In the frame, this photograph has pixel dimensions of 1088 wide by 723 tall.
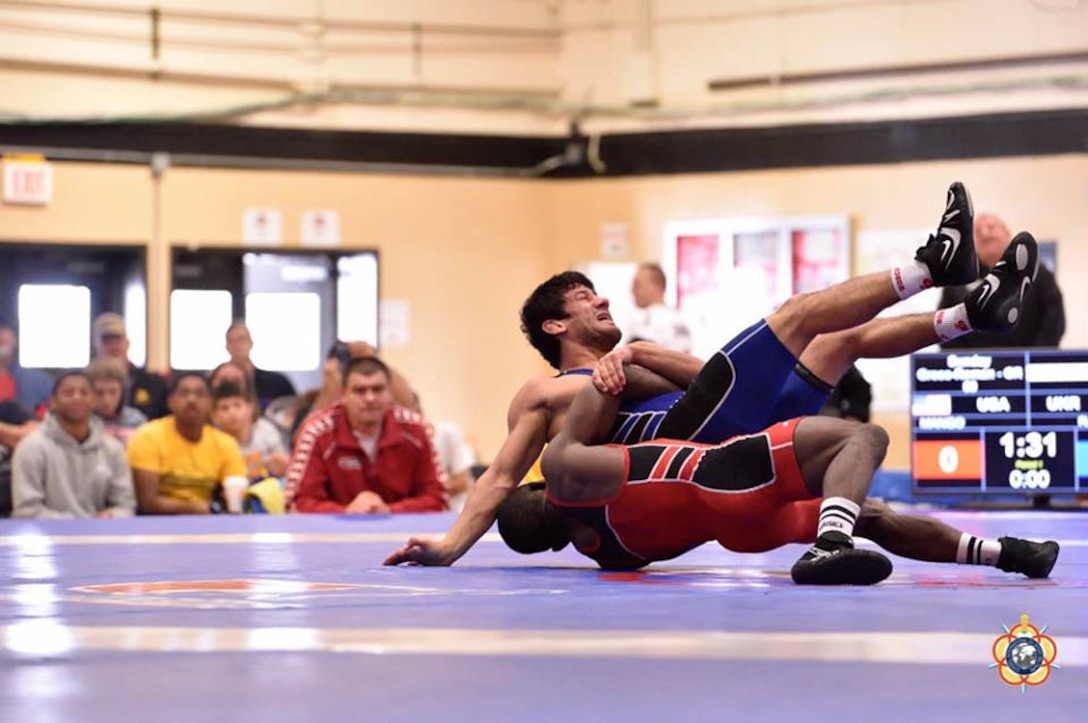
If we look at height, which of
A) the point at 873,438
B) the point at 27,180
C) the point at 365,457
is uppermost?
the point at 27,180

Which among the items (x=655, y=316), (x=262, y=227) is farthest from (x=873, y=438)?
(x=262, y=227)

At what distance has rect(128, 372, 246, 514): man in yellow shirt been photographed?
22.0 feet

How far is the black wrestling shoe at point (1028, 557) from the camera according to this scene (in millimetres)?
3455

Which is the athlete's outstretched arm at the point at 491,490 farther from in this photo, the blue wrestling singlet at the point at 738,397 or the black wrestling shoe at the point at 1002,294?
the black wrestling shoe at the point at 1002,294

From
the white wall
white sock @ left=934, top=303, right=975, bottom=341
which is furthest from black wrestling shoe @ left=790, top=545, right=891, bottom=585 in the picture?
the white wall

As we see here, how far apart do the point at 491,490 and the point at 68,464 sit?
291 cm

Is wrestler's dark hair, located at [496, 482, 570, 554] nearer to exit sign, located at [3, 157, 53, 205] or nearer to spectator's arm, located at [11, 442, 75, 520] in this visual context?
spectator's arm, located at [11, 442, 75, 520]

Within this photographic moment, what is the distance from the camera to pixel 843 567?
127 inches

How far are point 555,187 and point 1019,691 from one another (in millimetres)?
9512

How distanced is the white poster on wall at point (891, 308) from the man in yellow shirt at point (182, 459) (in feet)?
14.5

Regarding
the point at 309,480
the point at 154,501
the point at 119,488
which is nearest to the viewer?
the point at 309,480

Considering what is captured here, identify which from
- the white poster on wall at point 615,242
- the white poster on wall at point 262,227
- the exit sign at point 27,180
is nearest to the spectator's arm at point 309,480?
the exit sign at point 27,180

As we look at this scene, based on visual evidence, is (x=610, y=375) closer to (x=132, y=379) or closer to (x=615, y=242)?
(x=132, y=379)

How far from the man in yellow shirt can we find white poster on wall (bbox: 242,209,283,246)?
3853mm
